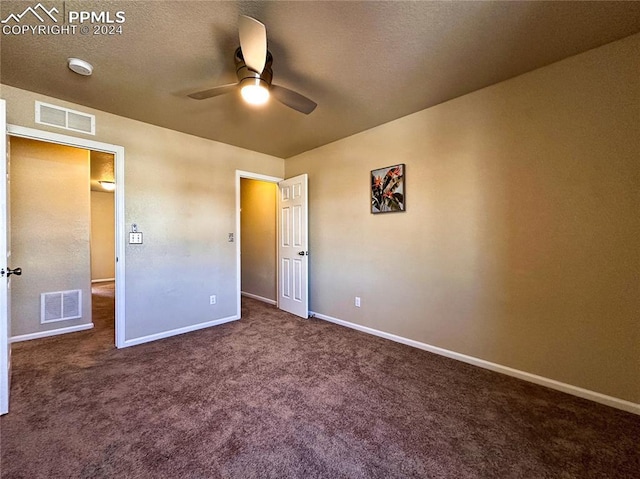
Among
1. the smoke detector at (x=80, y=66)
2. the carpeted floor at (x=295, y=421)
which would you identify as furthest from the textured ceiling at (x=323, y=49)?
the carpeted floor at (x=295, y=421)

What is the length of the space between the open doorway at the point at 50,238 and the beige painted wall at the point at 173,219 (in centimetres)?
64

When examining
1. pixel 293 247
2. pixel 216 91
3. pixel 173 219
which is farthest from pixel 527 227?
pixel 173 219

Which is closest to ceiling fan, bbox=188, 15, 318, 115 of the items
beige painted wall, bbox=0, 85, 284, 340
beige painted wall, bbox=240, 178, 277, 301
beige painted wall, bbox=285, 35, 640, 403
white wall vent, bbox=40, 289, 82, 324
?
beige painted wall, bbox=285, 35, 640, 403

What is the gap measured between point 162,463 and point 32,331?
3.08 metres

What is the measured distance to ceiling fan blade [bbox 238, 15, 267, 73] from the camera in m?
1.35

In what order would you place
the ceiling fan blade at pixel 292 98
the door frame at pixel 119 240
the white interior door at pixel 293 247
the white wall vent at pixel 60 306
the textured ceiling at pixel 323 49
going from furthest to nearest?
the white interior door at pixel 293 247, the white wall vent at pixel 60 306, the door frame at pixel 119 240, the ceiling fan blade at pixel 292 98, the textured ceiling at pixel 323 49

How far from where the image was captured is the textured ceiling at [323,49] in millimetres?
1512

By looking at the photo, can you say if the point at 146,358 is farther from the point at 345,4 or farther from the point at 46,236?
the point at 345,4

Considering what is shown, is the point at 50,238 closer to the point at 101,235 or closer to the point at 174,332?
the point at 174,332

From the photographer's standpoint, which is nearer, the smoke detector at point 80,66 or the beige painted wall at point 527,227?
the beige painted wall at point 527,227

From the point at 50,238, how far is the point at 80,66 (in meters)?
2.40

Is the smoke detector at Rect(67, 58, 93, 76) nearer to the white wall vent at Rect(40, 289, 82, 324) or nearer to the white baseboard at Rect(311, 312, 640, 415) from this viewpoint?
the white wall vent at Rect(40, 289, 82, 324)

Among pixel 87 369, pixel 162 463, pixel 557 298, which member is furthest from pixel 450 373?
pixel 87 369

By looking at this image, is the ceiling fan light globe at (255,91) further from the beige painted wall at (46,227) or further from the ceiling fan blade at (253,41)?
the beige painted wall at (46,227)
